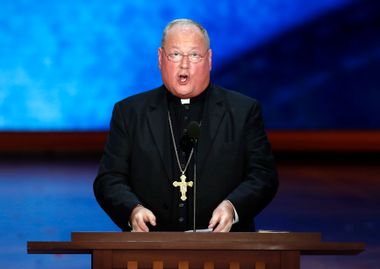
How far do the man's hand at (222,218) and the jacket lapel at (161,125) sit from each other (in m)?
0.24

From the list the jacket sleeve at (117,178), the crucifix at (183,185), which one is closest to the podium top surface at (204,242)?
the jacket sleeve at (117,178)

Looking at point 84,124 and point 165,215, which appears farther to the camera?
point 84,124

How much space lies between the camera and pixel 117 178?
106 inches

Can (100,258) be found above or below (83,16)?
below

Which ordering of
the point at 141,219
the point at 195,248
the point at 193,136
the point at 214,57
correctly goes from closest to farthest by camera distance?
1. the point at 195,248
2. the point at 193,136
3. the point at 141,219
4. the point at 214,57

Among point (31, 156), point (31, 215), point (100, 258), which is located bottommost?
point (100, 258)

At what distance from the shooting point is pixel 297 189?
25.6ft

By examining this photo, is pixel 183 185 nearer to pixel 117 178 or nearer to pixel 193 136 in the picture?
pixel 117 178

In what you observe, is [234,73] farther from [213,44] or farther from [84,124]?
[84,124]

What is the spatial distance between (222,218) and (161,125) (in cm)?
41

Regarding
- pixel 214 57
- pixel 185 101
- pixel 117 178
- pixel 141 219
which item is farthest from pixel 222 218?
pixel 214 57

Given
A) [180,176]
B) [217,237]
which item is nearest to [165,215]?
[180,176]

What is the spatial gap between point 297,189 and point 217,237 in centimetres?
572

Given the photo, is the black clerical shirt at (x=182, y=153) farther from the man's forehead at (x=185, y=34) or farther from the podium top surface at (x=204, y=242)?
the podium top surface at (x=204, y=242)
